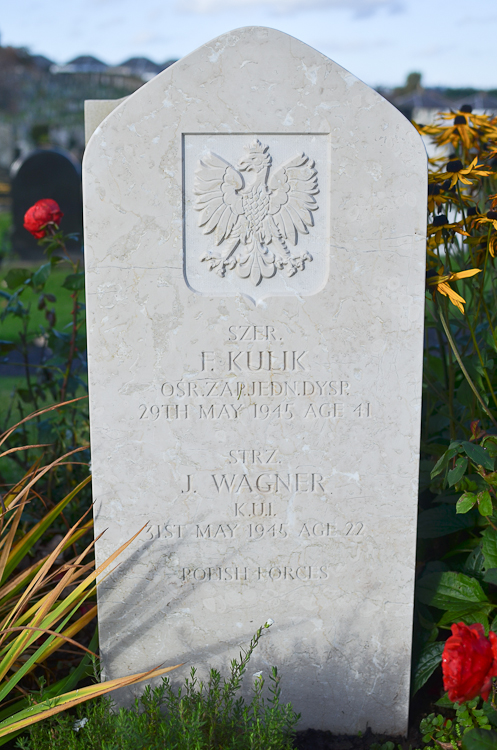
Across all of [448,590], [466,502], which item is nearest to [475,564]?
[448,590]

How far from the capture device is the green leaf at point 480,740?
5.00ft

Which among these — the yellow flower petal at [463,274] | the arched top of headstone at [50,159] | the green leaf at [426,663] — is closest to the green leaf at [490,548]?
the green leaf at [426,663]

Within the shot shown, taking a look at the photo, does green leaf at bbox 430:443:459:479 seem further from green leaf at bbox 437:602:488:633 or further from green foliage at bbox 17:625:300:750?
green foliage at bbox 17:625:300:750

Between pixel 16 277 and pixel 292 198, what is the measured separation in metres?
1.64

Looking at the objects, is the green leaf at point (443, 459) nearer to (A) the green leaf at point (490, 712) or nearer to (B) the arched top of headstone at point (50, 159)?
(A) the green leaf at point (490, 712)

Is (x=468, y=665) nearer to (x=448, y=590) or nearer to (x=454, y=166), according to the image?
(x=448, y=590)

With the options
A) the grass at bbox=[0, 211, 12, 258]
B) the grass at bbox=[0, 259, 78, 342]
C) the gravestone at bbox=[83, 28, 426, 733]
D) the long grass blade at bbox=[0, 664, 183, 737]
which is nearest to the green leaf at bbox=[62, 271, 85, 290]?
the gravestone at bbox=[83, 28, 426, 733]

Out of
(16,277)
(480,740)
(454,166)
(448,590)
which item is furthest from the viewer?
(16,277)

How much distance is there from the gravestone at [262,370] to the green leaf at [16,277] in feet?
3.80

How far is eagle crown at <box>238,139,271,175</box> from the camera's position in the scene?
→ 1.88 m

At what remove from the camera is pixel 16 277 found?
291cm

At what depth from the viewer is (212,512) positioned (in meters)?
2.06

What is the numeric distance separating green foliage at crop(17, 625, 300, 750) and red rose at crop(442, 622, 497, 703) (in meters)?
0.54

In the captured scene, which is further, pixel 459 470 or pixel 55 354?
pixel 55 354
